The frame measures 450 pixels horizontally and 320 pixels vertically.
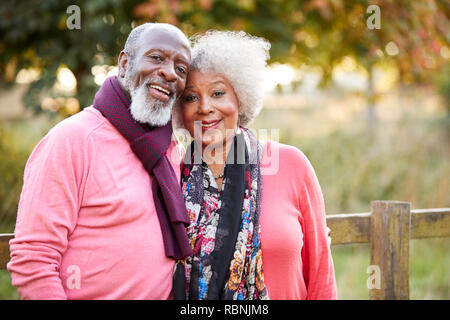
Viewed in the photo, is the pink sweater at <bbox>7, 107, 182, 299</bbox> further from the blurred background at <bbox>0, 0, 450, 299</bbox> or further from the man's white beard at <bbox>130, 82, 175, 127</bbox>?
the blurred background at <bbox>0, 0, 450, 299</bbox>

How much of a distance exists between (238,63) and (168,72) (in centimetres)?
46

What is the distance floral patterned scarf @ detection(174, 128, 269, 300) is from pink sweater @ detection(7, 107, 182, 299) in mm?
161

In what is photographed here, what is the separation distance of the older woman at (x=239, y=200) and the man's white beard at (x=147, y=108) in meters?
0.22

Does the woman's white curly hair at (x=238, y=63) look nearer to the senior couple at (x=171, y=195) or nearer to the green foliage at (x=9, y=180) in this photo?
the senior couple at (x=171, y=195)

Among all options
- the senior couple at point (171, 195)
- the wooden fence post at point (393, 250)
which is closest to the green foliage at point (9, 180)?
the senior couple at point (171, 195)

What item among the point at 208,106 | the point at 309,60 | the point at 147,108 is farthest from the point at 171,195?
the point at 309,60

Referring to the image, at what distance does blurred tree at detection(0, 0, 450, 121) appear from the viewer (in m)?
4.58

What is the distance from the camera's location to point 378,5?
188 inches

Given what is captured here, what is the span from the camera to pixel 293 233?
7.59 feet

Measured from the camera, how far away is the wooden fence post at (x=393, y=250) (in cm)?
270

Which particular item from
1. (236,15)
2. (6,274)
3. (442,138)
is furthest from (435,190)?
(6,274)

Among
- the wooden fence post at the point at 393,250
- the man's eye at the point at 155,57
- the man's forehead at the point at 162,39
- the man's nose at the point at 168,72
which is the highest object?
the man's forehead at the point at 162,39

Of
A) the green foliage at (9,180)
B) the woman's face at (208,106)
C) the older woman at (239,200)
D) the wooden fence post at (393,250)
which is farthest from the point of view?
the green foliage at (9,180)
